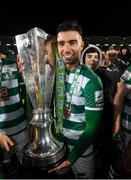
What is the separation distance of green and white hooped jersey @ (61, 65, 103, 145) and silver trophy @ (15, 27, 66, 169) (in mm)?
237

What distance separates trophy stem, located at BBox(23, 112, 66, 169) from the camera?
1.03 m

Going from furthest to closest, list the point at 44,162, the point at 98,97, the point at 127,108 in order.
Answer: the point at 127,108 → the point at 98,97 → the point at 44,162

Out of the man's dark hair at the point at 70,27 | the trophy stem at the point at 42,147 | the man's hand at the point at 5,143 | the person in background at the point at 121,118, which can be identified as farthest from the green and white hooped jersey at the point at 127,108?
the man's hand at the point at 5,143

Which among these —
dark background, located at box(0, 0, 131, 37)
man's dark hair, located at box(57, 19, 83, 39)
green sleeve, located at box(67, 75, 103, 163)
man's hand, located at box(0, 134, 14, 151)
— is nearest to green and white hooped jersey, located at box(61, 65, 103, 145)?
green sleeve, located at box(67, 75, 103, 163)

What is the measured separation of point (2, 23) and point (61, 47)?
162 inches

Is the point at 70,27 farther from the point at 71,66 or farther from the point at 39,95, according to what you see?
the point at 39,95

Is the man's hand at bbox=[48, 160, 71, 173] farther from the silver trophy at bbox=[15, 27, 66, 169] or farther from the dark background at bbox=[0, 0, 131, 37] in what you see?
the dark background at bbox=[0, 0, 131, 37]

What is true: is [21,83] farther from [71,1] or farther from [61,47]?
[71,1]

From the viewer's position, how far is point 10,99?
1430 millimetres

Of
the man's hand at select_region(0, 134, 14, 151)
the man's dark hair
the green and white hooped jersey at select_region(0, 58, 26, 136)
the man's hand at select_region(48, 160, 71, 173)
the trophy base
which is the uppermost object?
the man's dark hair

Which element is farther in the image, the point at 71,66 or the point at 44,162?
the point at 71,66

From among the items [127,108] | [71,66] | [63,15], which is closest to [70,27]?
[71,66]

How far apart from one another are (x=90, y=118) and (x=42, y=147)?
0.91ft

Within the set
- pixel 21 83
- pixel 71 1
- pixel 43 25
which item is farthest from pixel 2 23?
pixel 21 83
